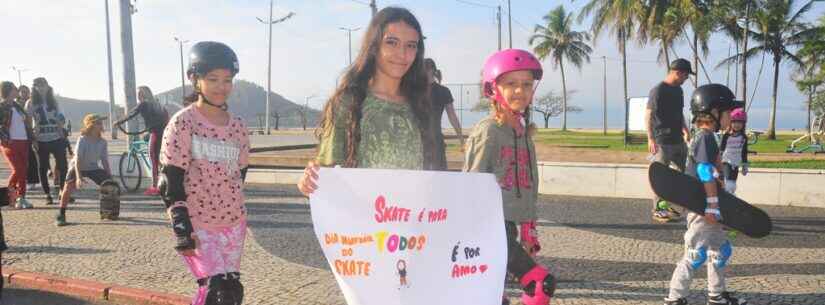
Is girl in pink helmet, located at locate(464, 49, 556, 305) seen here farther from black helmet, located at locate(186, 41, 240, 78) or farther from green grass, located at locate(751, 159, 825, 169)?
green grass, located at locate(751, 159, 825, 169)

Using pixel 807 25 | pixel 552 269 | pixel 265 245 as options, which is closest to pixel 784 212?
pixel 552 269

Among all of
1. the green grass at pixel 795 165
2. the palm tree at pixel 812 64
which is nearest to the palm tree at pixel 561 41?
the palm tree at pixel 812 64

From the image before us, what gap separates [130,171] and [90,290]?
279 inches

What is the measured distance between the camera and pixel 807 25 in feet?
134

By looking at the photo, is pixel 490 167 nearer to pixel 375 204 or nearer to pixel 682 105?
pixel 375 204

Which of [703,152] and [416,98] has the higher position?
[416,98]

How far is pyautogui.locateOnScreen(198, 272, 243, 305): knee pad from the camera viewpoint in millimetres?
2830

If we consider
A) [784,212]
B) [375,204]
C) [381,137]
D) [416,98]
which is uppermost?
[416,98]

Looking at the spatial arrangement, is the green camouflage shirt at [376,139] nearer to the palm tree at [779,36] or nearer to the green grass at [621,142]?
the green grass at [621,142]

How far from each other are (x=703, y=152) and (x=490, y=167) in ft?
6.14

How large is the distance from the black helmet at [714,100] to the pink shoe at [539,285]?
7.48 feet

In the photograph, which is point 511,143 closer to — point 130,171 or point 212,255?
point 212,255

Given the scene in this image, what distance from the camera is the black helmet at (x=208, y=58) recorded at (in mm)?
2924

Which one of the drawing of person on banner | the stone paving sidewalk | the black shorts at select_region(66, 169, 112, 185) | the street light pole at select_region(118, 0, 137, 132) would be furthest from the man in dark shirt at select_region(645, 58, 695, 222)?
the street light pole at select_region(118, 0, 137, 132)
